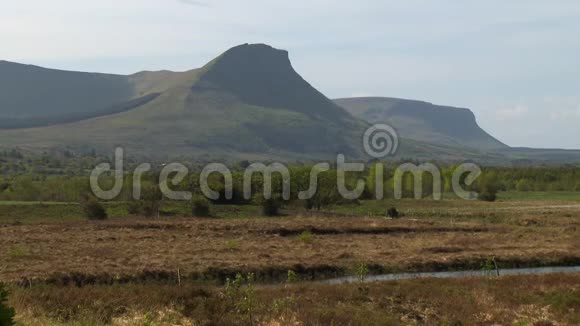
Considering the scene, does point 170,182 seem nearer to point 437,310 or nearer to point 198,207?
point 198,207

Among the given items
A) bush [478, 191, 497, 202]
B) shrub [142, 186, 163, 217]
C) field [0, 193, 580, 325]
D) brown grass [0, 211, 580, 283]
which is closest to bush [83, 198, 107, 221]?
field [0, 193, 580, 325]

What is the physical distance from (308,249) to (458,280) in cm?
1809

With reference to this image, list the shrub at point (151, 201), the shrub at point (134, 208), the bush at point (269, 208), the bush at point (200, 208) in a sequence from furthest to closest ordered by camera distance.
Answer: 1. the bush at point (269, 208)
2. the shrub at point (134, 208)
3. the bush at point (200, 208)
4. the shrub at point (151, 201)

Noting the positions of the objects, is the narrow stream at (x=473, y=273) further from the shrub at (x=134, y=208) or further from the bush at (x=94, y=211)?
the shrub at (x=134, y=208)

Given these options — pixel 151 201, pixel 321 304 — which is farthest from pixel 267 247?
pixel 151 201

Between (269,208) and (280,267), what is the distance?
164 ft

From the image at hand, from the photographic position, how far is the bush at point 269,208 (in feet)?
301

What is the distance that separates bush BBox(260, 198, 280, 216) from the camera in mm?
91625

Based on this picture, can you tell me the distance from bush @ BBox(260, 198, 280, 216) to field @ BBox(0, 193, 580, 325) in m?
3.97

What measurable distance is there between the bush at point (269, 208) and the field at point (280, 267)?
397 centimetres

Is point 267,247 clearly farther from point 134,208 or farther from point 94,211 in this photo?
point 134,208

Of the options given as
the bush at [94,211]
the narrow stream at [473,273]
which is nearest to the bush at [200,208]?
the bush at [94,211]

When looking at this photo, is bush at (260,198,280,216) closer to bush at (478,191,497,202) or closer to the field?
the field

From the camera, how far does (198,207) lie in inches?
3511
